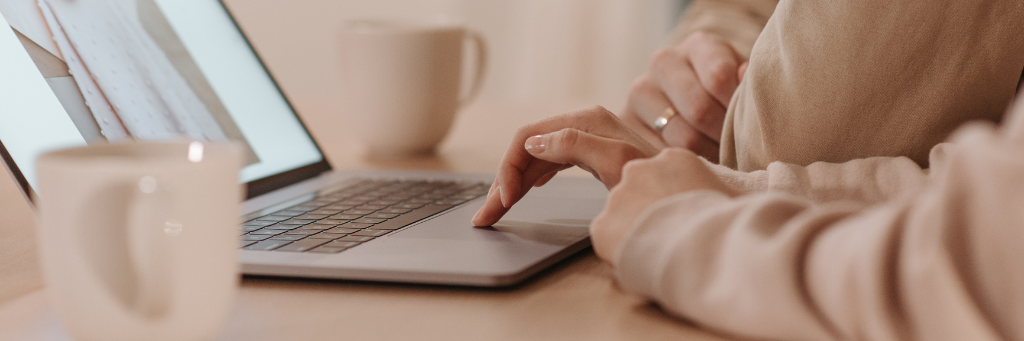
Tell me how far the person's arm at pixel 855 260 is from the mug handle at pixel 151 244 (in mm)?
197

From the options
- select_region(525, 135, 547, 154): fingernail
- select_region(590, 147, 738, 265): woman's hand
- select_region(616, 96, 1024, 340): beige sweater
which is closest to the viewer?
select_region(616, 96, 1024, 340): beige sweater

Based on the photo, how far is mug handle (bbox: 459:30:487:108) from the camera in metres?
1.02

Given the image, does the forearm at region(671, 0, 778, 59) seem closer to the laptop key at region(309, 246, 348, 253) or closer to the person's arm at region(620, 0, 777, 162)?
the person's arm at region(620, 0, 777, 162)

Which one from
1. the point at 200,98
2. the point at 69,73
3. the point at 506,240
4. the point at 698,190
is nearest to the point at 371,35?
the point at 200,98

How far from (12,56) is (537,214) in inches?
14.9

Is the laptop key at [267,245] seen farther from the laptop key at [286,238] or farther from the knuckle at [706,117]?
the knuckle at [706,117]

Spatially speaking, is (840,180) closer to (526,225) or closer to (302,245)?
(526,225)

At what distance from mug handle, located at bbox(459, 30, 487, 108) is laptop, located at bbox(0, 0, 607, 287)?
0.24m

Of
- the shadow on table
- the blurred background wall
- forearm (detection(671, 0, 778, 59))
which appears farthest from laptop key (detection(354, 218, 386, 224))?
the blurred background wall

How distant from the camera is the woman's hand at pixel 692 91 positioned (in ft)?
2.36

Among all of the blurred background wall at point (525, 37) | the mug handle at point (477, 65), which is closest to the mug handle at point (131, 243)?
the mug handle at point (477, 65)

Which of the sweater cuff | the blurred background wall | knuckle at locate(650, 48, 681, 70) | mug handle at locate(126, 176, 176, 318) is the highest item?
mug handle at locate(126, 176, 176, 318)

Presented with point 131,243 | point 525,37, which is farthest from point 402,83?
point 525,37

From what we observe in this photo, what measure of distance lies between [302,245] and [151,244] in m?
0.17
